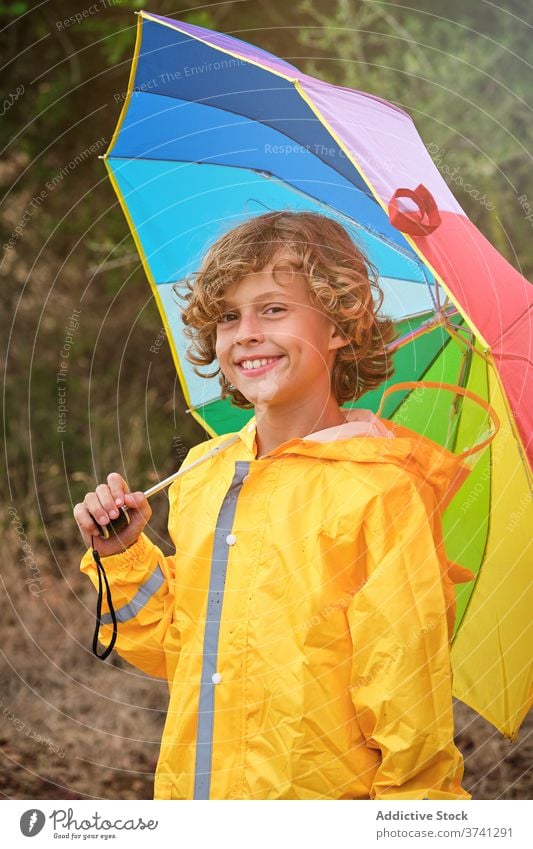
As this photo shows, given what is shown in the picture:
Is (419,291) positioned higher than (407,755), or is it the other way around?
(419,291)

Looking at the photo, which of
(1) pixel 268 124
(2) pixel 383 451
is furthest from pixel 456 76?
(2) pixel 383 451

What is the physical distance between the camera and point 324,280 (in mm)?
1822

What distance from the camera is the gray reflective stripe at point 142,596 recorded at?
6.31 ft

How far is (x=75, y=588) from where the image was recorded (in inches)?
152

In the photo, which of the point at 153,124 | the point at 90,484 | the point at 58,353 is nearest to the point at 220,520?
the point at 153,124

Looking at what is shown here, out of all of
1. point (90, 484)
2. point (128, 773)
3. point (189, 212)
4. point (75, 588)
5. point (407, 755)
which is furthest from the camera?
point (90, 484)

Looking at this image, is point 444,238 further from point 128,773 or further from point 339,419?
point 128,773

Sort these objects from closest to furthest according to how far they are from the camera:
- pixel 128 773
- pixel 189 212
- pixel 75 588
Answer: pixel 189 212 < pixel 128 773 < pixel 75 588

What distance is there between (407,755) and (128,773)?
63.7 inches

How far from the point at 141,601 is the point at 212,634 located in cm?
19

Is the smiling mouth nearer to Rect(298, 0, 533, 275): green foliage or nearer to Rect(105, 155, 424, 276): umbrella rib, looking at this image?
Rect(105, 155, 424, 276): umbrella rib

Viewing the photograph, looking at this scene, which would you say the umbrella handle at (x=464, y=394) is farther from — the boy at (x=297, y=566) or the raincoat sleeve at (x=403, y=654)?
the raincoat sleeve at (x=403, y=654)

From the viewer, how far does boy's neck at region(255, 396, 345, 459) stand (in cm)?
185

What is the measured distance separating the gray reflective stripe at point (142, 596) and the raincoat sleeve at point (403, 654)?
42cm
